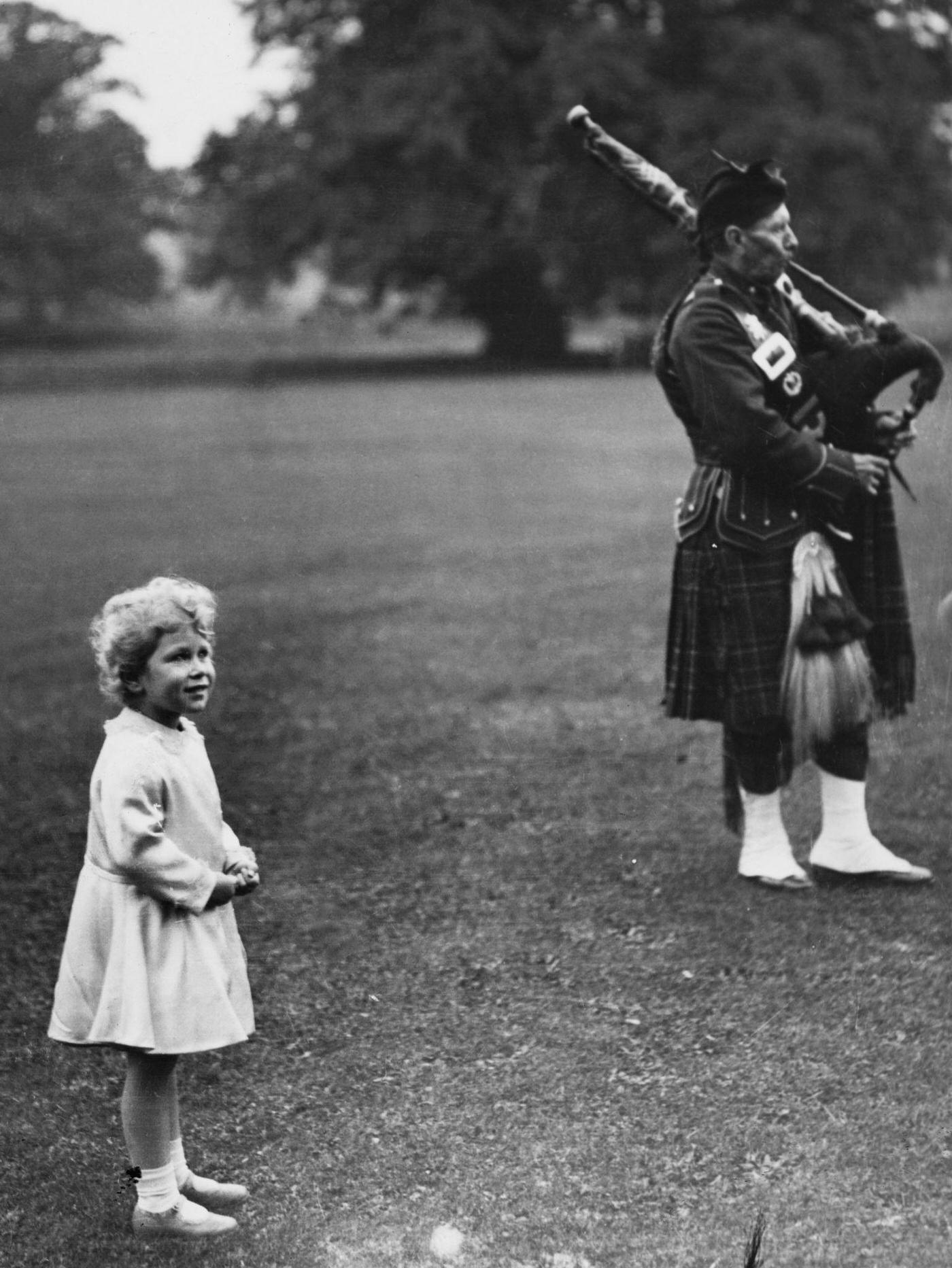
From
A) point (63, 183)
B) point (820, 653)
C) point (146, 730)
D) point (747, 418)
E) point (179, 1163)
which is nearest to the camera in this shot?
point (146, 730)

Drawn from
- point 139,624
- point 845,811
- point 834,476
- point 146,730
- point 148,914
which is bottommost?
point 845,811

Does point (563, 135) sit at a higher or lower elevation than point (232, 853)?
higher

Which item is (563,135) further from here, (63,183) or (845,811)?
(845,811)

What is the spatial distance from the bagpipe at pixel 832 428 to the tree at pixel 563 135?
912 inches

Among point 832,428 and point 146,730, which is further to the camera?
point 832,428

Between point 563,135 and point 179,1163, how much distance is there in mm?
27648

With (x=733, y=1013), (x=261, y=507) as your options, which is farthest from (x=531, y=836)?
(x=261, y=507)

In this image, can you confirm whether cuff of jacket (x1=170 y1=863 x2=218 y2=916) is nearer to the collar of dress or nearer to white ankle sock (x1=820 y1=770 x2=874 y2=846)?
the collar of dress

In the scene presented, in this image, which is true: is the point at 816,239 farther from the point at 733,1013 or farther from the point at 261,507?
the point at 733,1013

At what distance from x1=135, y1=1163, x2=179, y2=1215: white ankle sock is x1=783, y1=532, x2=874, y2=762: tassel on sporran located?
2.38 meters

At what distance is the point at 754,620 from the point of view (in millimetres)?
5211

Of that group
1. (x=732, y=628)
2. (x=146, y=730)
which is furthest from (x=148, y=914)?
(x=732, y=628)

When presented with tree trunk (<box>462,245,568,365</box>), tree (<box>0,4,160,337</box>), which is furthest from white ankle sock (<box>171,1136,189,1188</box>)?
tree trunk (<box>462,245,568,365</box>)

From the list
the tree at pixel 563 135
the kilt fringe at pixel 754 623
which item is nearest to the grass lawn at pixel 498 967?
the kilt fringe at pixel 754 623
